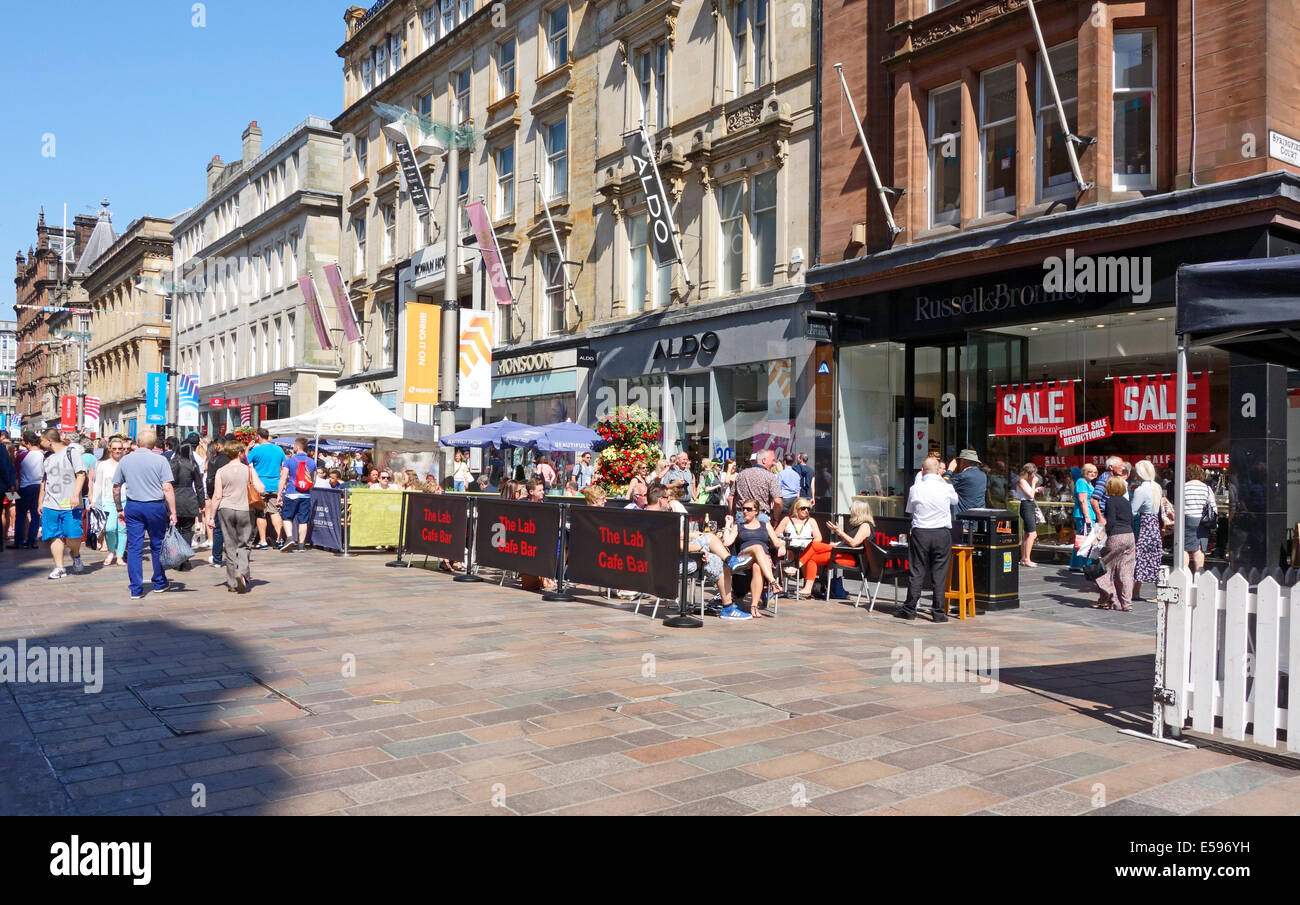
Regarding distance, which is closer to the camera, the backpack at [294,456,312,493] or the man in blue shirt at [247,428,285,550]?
the man in blue shirt at [247,428,285,550]

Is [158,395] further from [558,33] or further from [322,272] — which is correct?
[558,33]

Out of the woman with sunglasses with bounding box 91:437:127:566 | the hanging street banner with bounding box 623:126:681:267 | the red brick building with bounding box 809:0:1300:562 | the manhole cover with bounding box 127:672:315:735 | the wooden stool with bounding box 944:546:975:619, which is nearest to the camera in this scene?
the manhole cover with bounding box 127:672:315:735

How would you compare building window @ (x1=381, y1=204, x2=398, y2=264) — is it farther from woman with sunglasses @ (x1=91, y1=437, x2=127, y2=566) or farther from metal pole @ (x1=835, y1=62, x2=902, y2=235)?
woman with sunglasses @ (x1=91, y1=437, x2=127, y2=566)

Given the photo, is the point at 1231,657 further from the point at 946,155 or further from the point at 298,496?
the point at 298,496

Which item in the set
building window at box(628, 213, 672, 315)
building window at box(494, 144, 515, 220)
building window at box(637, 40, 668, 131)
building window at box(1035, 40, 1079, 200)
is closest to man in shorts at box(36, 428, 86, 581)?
building window at box(628, 213, 672, 315)

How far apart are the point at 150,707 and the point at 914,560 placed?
313 inches

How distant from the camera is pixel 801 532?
12648 mm

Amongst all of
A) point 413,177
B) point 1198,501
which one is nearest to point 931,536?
point 1198,501

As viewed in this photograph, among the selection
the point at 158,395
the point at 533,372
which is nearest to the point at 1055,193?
the point at 533,372

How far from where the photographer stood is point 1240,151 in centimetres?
1341

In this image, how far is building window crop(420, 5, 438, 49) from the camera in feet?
118

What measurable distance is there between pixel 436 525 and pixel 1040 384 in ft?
33.9

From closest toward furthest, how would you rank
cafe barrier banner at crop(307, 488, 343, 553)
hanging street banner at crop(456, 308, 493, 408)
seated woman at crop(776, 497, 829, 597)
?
seated woman at crop(776, 497, 829, 597) → cafe barrier banner at crop(307, 488, 343, 553) → hanging street banner at crop(456, 308, 493, 408)

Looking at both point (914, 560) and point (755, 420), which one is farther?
point (755, 420)
